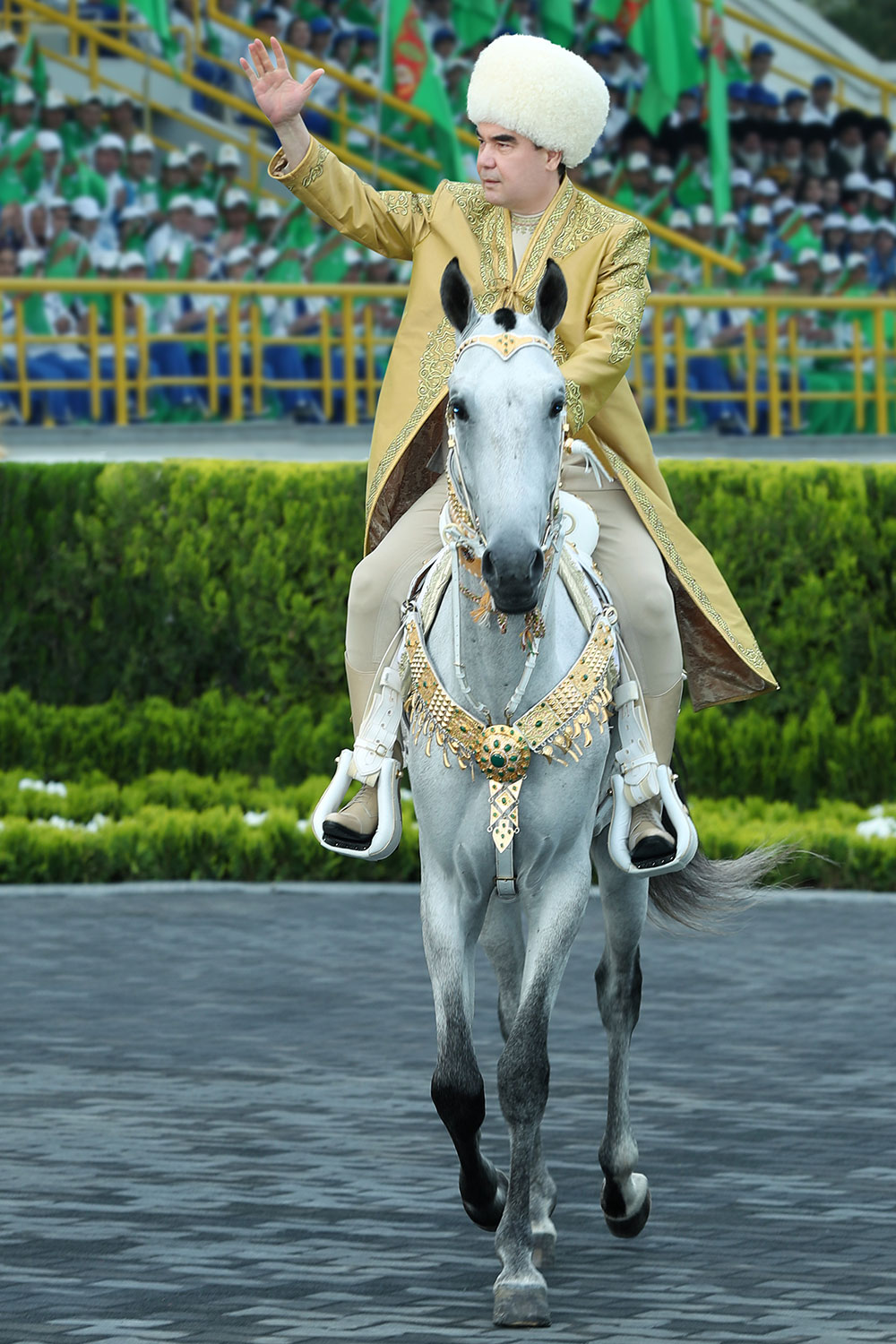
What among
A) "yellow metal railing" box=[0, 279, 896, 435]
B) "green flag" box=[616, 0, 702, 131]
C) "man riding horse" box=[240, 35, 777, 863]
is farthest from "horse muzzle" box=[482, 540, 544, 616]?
"green flag" box=[616, 0, 702, 131]

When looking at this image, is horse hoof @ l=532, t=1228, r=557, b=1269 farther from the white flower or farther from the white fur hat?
the white flower

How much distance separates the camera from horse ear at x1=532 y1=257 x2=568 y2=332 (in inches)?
202

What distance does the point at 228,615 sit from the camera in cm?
1269

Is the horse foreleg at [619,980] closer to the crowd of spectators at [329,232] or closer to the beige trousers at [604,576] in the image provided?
the beige trousers at [604,576]

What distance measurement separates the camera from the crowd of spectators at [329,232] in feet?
60.5

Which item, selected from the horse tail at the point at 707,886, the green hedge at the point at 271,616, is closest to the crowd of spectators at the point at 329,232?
the green hedge at the point at 271,616

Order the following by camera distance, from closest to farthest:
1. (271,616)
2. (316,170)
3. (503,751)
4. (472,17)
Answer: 1. (503,751)
2. (316,170)
3. (271,616)
4. (472,17)

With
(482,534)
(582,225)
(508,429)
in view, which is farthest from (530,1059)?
(582,225)

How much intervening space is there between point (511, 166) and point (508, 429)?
1.34 m

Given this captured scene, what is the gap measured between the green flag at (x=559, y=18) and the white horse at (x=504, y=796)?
18.1m

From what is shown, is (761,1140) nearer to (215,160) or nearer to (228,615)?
(228,615)

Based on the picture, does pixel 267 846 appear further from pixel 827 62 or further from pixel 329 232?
→ pixel 827 62

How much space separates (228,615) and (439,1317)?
7922mm

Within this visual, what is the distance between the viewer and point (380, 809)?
229 inches
